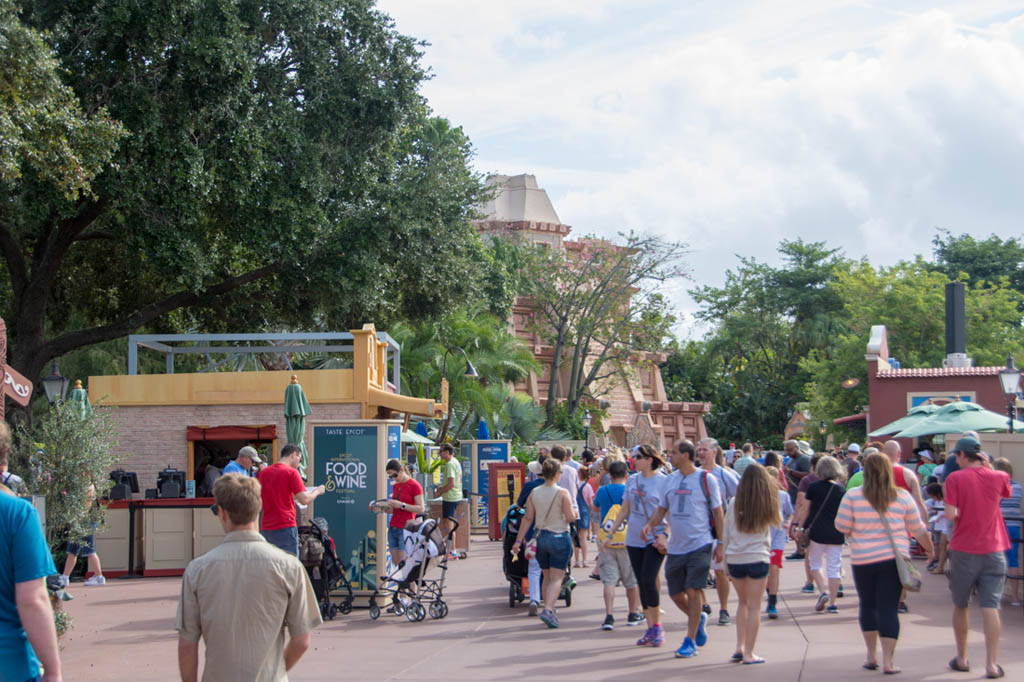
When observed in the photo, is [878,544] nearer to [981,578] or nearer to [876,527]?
[876,527]

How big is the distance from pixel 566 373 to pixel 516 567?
139 ft

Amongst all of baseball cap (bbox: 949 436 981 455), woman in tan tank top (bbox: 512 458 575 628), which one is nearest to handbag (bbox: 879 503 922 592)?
baseball cap (bbox: 949 436 981 455)

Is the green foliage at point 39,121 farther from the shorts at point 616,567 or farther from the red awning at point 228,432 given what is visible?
the shorts at point 616,567

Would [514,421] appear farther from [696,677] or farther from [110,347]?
[696,677]

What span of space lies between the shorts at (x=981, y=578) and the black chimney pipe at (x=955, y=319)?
31.0m

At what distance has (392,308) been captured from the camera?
82.0ft

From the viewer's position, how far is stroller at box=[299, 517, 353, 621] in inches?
437

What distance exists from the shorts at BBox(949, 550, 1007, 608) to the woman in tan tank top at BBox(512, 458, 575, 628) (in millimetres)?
3717

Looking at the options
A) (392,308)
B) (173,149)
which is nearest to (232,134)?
(173,149)

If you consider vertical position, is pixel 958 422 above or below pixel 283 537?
above

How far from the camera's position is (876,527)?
823 cm

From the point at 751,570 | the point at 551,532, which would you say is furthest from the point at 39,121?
the point at 751,570

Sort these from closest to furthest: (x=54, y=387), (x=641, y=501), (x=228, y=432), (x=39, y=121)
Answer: (x=641, y=501) < (x=39, y=121) < (x=54, y=387) < (x=228, y=432)

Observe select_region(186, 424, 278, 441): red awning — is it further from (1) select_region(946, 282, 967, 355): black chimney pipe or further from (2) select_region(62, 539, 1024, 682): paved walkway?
(1) select_region(946, 282, 967, 355): black chimney pipe
